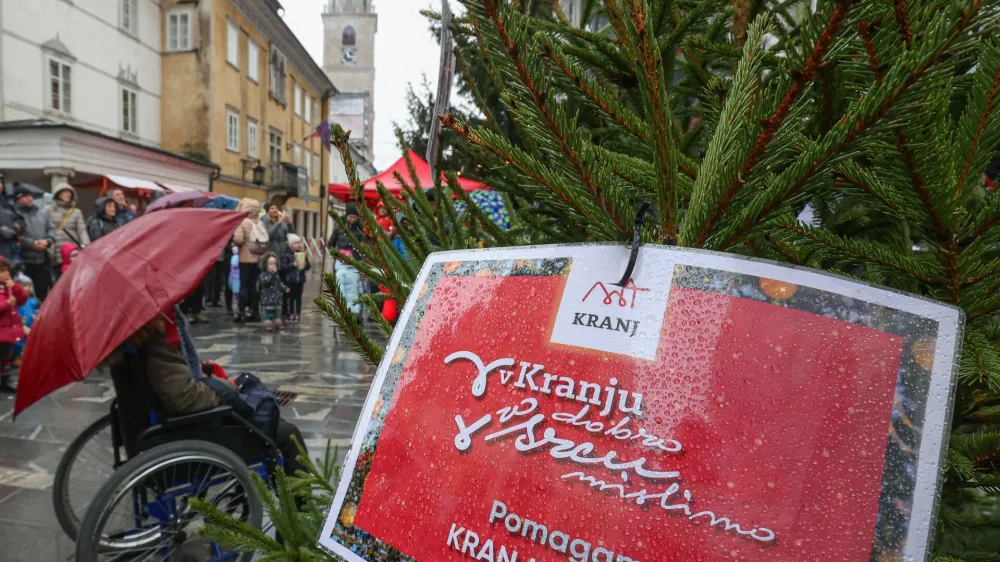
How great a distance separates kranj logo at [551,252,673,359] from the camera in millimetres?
560

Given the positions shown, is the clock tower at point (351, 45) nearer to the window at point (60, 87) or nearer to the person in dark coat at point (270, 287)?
the window at point (60, 87)

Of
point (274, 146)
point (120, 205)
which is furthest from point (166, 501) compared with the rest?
point (274, 146)

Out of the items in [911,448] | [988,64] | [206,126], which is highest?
[206,126]

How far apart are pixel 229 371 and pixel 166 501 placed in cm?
376

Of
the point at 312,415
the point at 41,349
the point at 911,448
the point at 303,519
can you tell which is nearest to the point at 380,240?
the point at 303,519

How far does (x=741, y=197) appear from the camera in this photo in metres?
0.58

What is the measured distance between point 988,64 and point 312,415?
15.2 ft

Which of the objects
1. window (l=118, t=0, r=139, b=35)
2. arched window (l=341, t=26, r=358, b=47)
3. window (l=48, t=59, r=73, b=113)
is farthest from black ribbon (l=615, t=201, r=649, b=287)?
arched window (l=341, t=26, r=358, b=47)

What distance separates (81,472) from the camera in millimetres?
3342

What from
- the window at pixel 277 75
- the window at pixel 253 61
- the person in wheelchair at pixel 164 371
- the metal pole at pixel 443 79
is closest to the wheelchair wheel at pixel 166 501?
the person in wheelchair at pixel 164 371

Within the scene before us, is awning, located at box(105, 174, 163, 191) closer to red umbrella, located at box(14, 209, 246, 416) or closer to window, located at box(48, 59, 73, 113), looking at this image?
window, located at box(48, 59, 73, 113)

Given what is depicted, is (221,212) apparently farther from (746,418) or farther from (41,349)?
(746,418)

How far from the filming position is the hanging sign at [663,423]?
47 cm

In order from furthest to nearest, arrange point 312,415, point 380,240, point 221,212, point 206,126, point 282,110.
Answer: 1. point 282,110
2. point 206,126
3. point 312,415
4. point 221,212
5. point 380,240
